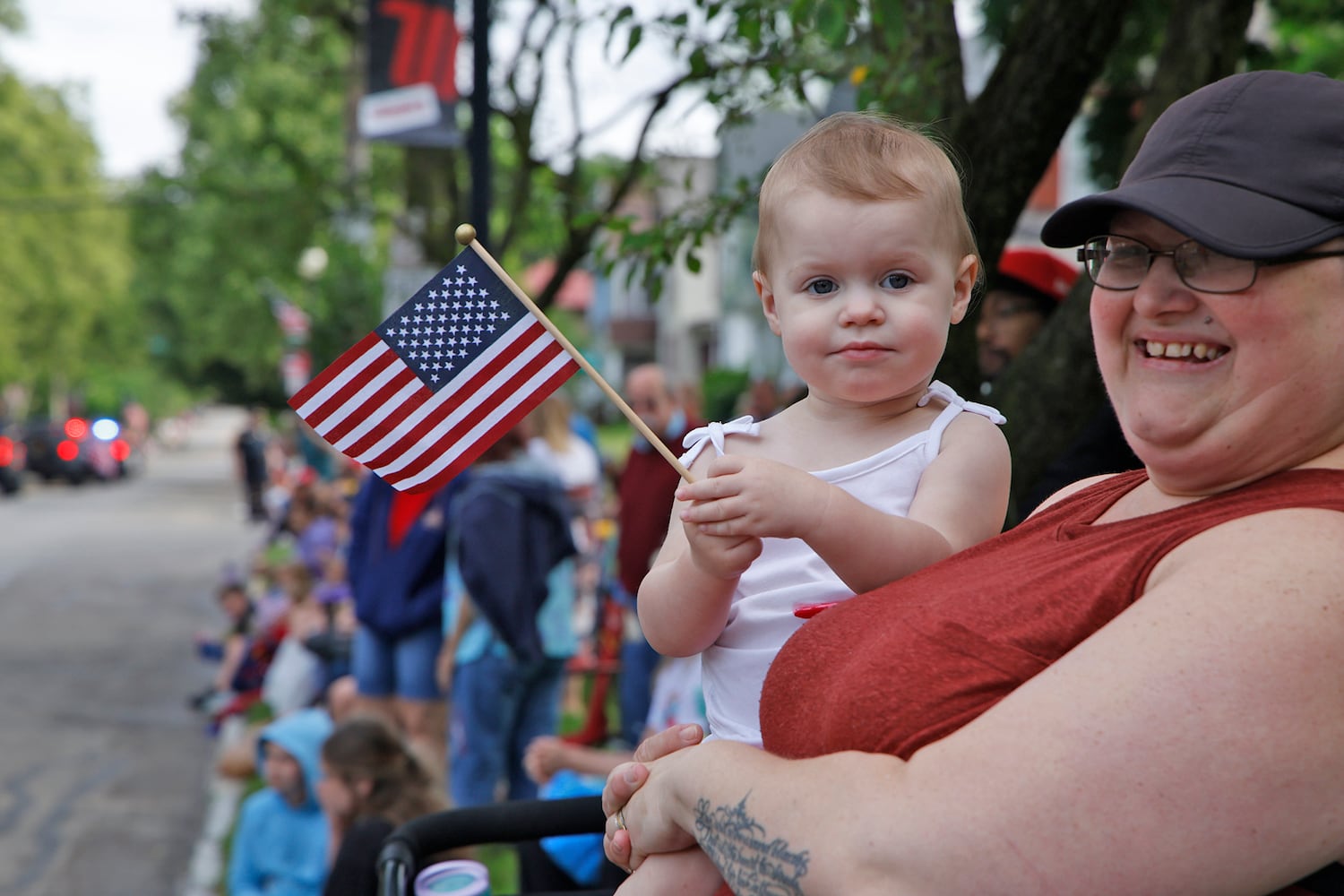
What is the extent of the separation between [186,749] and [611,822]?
873cm

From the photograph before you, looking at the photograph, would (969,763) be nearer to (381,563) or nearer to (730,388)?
(381,563)

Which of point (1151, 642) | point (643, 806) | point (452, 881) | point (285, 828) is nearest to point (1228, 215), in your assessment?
point (1151, 642)

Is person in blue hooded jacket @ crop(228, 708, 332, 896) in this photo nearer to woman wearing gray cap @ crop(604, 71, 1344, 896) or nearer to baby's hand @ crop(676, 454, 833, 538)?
baby's hand @ crop(676, 454, 833, 538)

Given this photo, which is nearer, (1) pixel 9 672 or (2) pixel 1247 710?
(2) pixel 1247 710

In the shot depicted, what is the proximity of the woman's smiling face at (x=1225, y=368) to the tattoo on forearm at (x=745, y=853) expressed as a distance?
601mm

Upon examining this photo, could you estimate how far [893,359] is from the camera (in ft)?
6.55

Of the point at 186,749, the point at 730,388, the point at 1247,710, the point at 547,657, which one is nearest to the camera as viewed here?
the point at 1247,710

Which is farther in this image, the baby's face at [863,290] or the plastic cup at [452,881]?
the plastic cup at [452,881]

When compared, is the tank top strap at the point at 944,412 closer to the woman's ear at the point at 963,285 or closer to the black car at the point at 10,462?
the woman's ear at the point at 963,285

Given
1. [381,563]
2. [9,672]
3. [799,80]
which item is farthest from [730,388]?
[799,80]

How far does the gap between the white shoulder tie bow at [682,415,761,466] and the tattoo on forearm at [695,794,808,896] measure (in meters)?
0.60

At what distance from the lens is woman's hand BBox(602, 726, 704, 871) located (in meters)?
1.83

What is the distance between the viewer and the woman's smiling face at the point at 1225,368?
4.71ft

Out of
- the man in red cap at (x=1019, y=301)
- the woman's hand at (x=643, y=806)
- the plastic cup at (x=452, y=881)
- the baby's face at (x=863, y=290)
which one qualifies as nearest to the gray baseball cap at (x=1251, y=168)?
the baby's face at (x=863, y=290)
